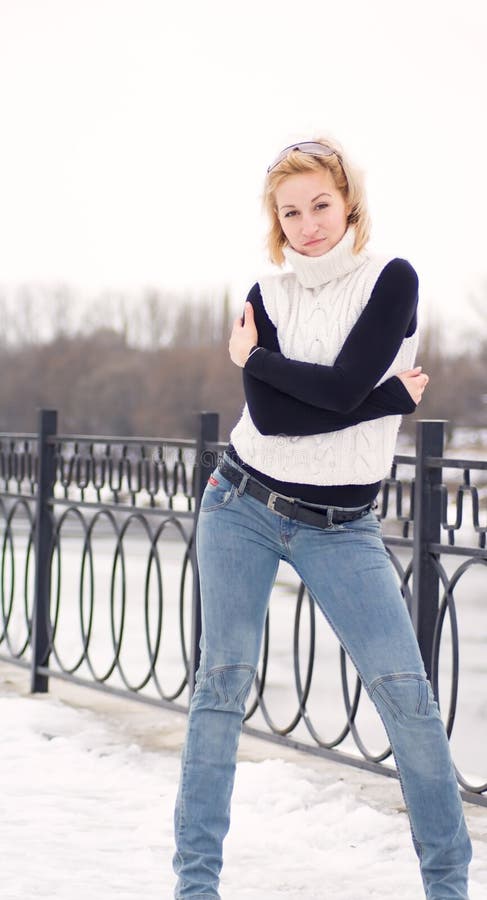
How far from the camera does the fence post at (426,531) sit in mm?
3656

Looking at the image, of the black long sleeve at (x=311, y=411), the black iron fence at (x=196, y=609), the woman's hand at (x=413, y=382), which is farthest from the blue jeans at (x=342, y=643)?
the black iron fence at (x=196, y=609)

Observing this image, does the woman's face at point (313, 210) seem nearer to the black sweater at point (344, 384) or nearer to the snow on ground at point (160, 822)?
the black sweater at point (344, 384)

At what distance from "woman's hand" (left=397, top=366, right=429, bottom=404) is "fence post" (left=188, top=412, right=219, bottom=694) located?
6.78ft

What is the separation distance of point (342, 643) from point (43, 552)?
3.25 meters

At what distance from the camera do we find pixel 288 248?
2.46 meters

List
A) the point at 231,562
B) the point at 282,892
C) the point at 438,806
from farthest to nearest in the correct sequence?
the point at 282,892, the point at 231,562, the point at 438,806

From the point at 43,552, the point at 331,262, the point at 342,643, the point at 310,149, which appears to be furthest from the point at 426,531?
the point at 43,552

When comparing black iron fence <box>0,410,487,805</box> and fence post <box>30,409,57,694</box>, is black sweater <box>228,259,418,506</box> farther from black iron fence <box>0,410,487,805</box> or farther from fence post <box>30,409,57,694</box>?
fence post <box>30,409,57,694</box>

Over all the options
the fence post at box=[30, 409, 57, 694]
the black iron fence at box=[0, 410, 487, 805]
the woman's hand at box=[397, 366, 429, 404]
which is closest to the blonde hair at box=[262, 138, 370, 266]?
the woman's hand at box=[397, 366, 429, 404]

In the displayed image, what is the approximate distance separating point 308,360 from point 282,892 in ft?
4.63

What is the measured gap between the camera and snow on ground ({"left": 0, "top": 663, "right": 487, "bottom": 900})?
118 inches

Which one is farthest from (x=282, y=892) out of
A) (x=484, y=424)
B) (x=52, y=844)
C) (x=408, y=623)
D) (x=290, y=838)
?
(x=484, y=424)

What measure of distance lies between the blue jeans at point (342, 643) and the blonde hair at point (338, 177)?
23.5 inches

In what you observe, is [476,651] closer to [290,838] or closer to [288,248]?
[290,838]
